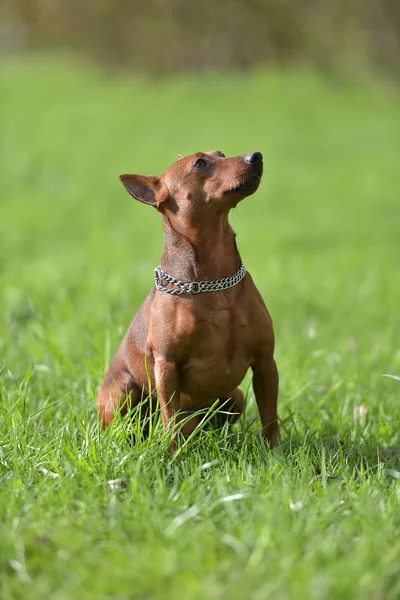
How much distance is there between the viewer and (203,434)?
3541mm

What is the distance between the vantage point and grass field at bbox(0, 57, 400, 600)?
245 centimetres

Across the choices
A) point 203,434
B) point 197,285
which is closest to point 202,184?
point 197,285

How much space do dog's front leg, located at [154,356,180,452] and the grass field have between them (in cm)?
14

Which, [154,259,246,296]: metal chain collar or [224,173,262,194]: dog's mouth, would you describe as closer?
[224,173,262,194]: dog's mouth

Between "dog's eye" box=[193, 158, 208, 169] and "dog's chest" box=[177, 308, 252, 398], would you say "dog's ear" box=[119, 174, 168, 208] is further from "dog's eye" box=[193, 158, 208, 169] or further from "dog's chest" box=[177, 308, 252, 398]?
"dog's chest" box=[177, 308, 252, 398]

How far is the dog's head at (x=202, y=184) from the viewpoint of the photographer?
10.5 feet

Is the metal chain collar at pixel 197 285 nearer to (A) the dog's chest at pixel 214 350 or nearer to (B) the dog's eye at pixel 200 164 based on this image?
(A) the dog's chest at pixel 214 350

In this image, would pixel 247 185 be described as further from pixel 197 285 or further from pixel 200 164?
pixel 197 285

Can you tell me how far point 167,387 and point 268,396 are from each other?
0.44 meters

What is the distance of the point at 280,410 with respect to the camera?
4098mm

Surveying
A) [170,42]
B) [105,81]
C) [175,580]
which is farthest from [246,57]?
[175,580]


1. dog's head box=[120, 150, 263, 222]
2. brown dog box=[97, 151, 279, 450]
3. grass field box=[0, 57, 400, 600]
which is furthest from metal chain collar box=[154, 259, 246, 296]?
grass field box=[0, 57, 400, 600]

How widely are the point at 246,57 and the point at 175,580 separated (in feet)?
75.2

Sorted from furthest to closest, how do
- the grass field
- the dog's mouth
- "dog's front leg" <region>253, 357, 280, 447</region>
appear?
"dog's front leg" <region>253, 357, 280, 447</region> < the dog's mouth < the grass field
